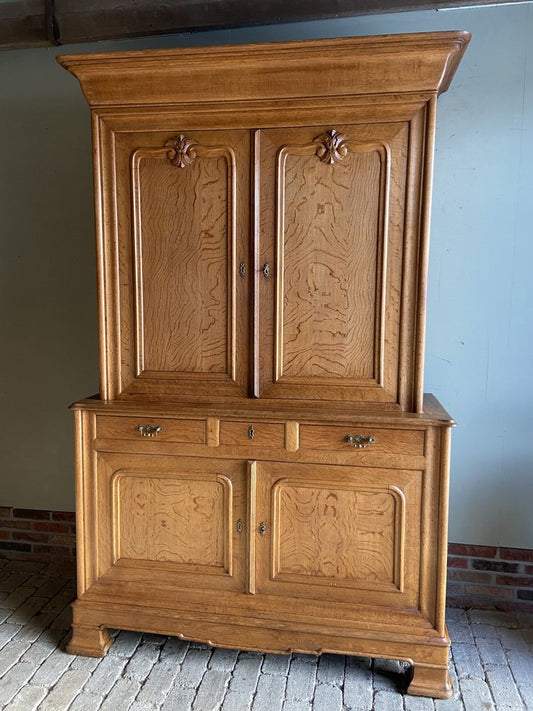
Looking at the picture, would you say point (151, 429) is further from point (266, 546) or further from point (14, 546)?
point (14, 546)

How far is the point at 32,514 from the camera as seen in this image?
Answer: 292 centimetres

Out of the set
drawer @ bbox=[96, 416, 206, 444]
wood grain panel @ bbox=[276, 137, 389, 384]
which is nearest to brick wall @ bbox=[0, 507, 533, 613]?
wood grain panel @ bbox=[276, 137, 389, 384]

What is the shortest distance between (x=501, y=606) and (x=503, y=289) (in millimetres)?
1469

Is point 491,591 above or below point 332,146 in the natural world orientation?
below

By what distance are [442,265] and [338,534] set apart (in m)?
1.28

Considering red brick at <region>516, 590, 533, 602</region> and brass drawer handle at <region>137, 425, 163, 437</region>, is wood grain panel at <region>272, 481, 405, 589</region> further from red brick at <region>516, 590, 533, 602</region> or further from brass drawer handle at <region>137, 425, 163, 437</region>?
red brick at <region>516, 590, 533, 602</region>

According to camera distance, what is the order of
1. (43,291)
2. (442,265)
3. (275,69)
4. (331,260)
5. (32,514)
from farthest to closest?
1. (32,514)
2. (43,291)
3. (442,265)
4. (331,260)
5. (275,69)

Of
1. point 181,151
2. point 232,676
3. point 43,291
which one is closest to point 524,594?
point 232,676

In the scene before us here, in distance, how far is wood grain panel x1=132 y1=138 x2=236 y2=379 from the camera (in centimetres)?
207

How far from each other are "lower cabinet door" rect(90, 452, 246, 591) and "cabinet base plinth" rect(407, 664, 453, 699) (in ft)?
2.36

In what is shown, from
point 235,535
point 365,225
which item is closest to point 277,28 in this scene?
point 365,225

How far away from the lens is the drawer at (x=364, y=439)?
1.96 metres

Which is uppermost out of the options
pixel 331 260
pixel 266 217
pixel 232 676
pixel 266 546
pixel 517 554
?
pixel 266 217

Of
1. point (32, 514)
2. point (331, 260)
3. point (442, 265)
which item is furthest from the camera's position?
point (32, 514)
